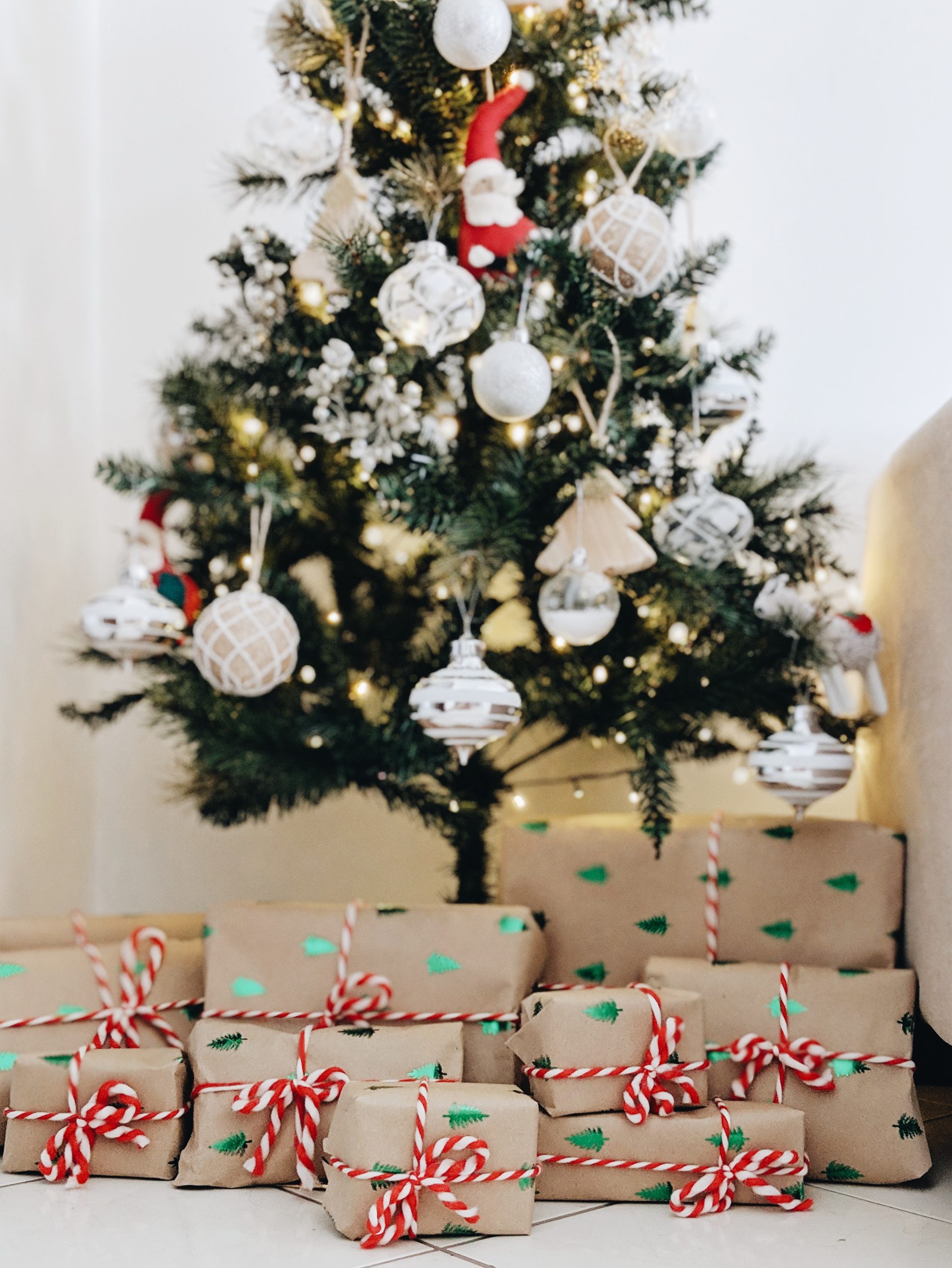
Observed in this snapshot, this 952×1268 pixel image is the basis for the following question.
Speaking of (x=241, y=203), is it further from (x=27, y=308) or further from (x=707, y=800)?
(x=707, y=800)

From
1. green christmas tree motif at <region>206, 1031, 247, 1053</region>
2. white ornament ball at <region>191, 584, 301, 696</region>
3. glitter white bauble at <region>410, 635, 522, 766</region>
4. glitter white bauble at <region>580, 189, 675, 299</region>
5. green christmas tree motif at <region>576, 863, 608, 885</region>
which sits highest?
glitter white bauble at <region>580, 189, 675, 299</region>

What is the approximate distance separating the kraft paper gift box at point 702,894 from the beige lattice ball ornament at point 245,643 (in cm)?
27

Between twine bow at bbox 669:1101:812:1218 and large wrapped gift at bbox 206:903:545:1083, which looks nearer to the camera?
twine bow at bbox 669:1101:812:1218

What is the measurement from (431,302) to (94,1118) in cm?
68

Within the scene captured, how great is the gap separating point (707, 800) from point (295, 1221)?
83cm

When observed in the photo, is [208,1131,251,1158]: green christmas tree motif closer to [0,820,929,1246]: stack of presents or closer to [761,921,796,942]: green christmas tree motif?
[0,820,929,1246]: stack of presents

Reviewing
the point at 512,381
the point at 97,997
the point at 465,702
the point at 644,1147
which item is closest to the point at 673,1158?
the point at 644,1147

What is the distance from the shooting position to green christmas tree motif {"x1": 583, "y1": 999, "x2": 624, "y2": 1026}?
840 mm

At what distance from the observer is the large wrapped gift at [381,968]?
0.92 m

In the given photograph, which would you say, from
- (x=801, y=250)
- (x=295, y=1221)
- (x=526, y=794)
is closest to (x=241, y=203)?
(x=801, y=250)

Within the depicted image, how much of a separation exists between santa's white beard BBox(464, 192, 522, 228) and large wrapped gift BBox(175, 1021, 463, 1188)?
685 millimetres

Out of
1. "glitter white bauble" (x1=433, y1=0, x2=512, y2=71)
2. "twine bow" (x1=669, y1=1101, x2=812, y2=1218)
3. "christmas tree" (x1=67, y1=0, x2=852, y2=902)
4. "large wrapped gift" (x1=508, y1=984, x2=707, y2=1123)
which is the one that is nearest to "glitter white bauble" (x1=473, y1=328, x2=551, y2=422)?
"christmas tree" (x1=67, y1=0, x2=852, y2=902)

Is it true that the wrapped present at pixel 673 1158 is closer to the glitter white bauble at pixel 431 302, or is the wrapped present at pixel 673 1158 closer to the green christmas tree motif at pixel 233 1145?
the green christmas tree motif at pixel 233 1145

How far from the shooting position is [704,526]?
1.01 meters
